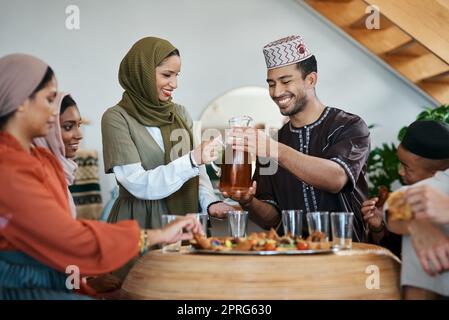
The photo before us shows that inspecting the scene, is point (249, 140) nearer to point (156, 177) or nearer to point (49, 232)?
point (156, 177)

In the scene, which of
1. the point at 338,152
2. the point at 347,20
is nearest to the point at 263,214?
the point at 338,152

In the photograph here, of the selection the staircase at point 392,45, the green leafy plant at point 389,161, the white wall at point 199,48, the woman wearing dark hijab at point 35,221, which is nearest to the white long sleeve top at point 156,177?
the woman wearing dark hijab at point 35,221

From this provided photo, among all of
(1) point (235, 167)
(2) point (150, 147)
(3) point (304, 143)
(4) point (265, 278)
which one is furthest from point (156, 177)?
(4) point (265, 278)

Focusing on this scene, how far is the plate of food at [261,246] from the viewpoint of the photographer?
6.30 ft

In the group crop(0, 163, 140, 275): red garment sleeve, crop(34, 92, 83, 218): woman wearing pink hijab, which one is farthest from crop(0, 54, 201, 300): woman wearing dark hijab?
crop(34, 92, 83, 218): woman wearing pink hijab

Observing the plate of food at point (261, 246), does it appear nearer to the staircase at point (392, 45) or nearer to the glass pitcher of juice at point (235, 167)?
the glass pitcher of juice at point (235, 167)

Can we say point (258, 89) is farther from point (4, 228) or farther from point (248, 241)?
point (4, 228)

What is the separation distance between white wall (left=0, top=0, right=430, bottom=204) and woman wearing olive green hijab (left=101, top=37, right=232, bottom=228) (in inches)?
84.5

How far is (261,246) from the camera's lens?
1.98m

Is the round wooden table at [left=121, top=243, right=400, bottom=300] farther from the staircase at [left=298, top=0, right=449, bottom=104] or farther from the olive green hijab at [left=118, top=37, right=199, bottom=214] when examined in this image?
the staircase at [left=298, top=0, right=449, bottom=104]

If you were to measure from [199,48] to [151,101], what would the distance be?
237 centimetres

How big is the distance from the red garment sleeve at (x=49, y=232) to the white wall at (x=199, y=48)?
131 inches

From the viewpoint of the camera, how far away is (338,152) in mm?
2643

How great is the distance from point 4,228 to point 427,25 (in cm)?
364
